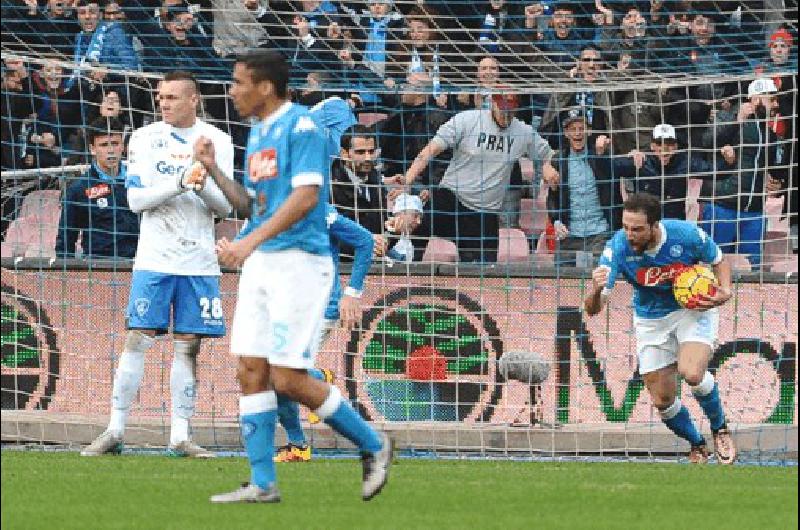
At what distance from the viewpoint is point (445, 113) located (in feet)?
54.3

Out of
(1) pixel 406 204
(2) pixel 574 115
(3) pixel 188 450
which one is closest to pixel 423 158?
(1) pixel 406 204

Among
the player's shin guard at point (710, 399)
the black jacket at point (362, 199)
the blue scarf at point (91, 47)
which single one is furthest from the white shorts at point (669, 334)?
the blue scarf at point (91, 47)

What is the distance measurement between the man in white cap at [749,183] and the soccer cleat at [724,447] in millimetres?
2607

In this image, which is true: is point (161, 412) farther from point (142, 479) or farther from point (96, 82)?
point (142, 479)

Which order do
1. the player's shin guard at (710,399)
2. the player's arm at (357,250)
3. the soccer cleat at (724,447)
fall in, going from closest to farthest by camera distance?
the player's arm at (357,250), the player's shin guard at (710,399), the soccer cleat at (724,447)

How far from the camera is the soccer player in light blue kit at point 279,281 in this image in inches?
366

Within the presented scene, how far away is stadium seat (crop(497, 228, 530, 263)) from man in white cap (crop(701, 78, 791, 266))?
1.58 metres

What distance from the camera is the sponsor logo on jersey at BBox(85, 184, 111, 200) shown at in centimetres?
1568

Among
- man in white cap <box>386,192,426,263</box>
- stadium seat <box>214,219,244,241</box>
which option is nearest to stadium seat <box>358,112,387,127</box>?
man in white cap <box>386,192,426,263</box>

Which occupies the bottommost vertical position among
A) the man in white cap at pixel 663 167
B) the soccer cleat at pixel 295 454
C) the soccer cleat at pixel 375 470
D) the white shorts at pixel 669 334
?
the soccer cleat at pixel 295 454

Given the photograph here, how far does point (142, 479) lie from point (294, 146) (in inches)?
92.7

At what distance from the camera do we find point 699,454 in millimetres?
14000

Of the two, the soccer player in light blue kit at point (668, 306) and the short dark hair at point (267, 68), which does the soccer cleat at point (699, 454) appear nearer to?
the soccer player in light blue kit at point (668, 306)

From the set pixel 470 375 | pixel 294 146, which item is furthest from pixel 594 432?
pixel 294 146
